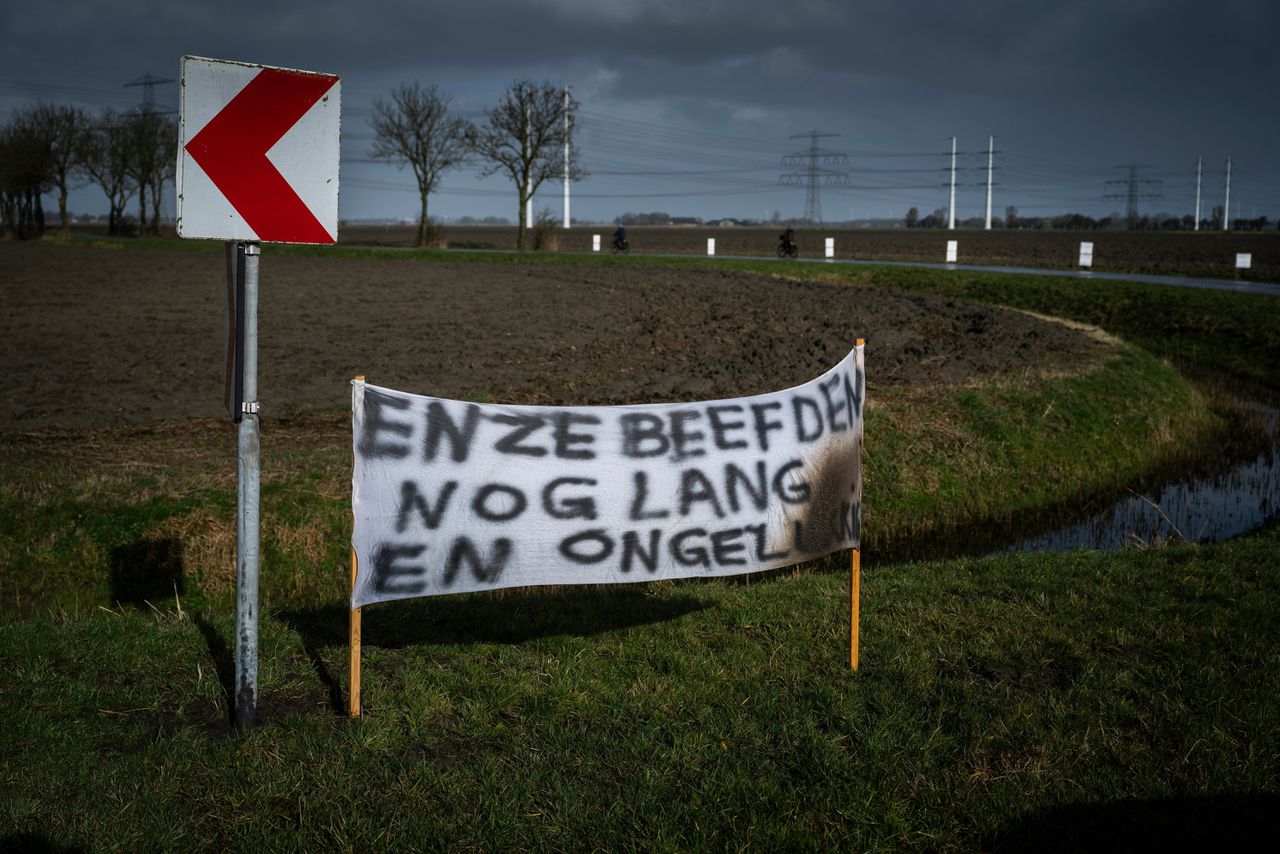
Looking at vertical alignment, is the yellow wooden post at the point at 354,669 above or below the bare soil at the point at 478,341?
below

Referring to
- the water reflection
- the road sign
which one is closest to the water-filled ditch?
the water reflection

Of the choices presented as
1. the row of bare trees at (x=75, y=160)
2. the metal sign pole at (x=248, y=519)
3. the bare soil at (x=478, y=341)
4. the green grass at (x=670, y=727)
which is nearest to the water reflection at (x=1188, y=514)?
the bare soil at (x=478, y=341)

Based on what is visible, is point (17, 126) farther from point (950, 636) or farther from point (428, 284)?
point (950, 636)

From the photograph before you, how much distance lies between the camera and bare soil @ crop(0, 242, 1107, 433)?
48.3 ft

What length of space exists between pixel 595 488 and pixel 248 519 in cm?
155

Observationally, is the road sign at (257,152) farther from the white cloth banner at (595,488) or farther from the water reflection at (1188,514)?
the water reflection at (1188,514)

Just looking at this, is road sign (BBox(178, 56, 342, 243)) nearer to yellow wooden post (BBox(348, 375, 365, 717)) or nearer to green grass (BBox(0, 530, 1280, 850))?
yellow wooden post (BBox(348, 375, 365, 717))

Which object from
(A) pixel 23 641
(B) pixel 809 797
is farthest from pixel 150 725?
(B) pixel 809 797

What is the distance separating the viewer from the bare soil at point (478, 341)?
48.3ft

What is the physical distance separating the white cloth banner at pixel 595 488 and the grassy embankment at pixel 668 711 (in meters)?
0.57

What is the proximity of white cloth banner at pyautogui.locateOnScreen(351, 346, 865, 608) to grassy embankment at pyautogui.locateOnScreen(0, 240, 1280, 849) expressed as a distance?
0.57 m

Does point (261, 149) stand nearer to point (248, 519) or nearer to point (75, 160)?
point (248, 519)

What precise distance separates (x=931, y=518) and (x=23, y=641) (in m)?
9.17

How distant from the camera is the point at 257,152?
4.57 meters
